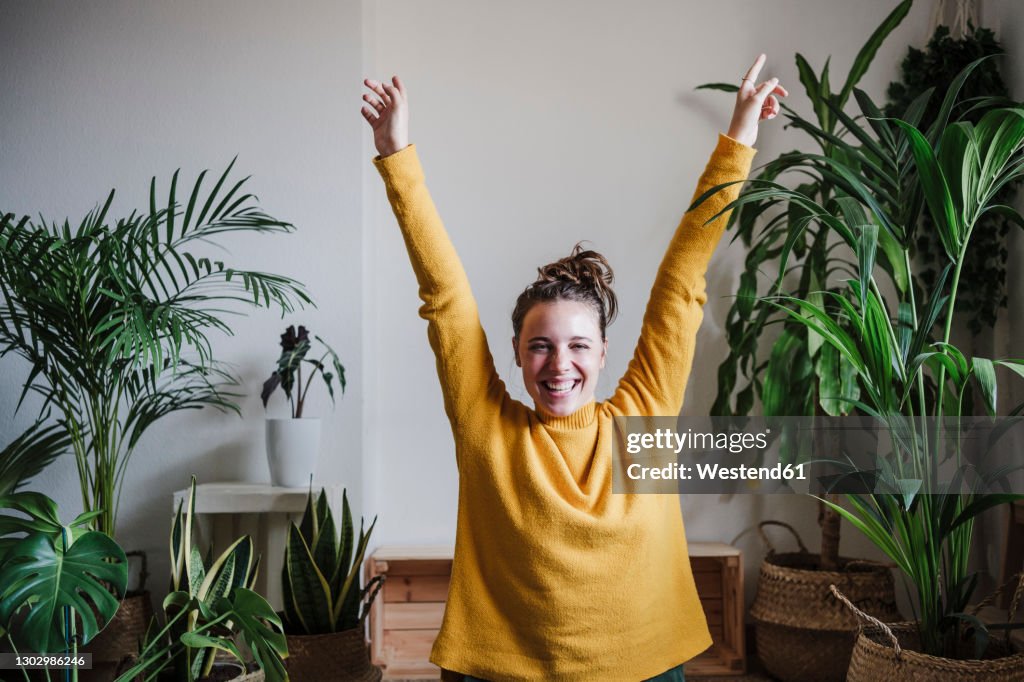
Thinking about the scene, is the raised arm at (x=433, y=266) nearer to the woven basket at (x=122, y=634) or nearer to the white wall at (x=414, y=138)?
the white wall at (x=414, y=138)

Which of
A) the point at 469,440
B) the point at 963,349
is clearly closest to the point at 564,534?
the point at 469,440

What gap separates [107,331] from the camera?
212 centimetres

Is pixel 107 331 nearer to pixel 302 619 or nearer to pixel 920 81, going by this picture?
pixel 302 619

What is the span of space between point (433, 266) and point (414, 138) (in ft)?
5.78

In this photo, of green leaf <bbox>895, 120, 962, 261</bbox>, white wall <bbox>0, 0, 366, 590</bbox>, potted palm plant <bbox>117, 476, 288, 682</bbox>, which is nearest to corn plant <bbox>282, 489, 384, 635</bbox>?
potted palm plant <bbox>117, 476, 288, 682</bbox>

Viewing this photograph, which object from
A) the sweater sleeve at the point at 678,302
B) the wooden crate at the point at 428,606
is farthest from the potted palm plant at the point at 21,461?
the sweater sleeve at the point at 678,302

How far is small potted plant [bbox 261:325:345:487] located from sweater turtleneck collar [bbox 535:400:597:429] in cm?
124

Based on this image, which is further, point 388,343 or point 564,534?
point 388,343

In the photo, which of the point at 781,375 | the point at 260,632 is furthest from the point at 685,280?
the point at 781,375

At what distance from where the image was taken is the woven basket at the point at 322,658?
2.14 m

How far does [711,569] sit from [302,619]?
56.9 inches

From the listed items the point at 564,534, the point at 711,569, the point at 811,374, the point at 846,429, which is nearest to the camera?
the point at 564,534

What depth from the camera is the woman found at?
1288 millimetres

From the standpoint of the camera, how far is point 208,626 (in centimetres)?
167
